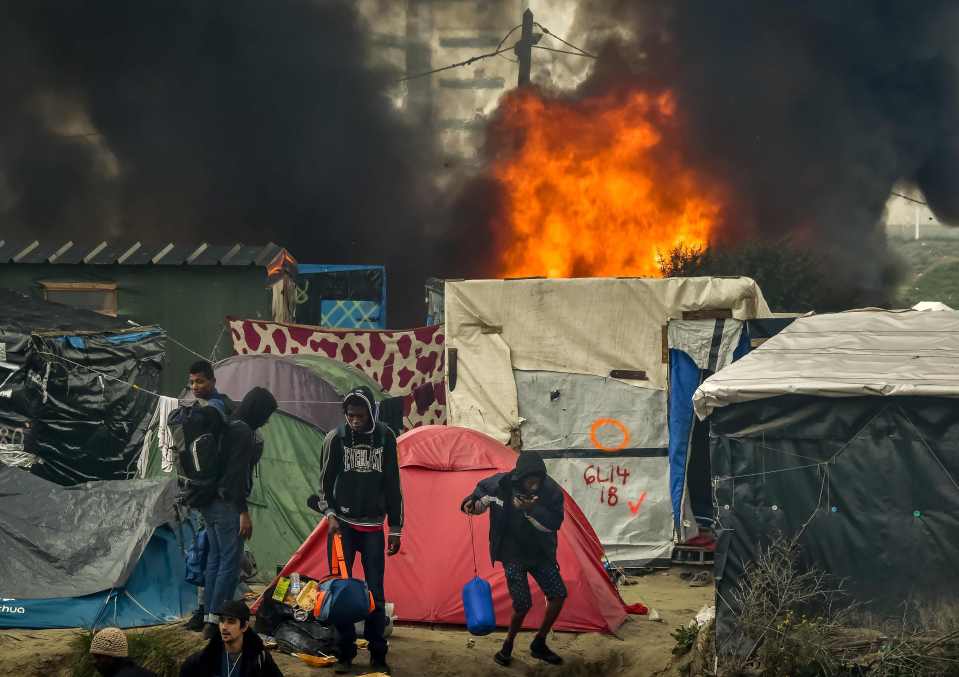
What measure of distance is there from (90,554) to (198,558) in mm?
1487

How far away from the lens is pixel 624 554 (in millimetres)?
12758

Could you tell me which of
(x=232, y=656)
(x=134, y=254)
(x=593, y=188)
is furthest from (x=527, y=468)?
(x=593, y=188)

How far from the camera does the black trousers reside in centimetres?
796

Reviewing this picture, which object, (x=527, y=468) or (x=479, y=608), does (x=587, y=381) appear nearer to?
(x=527, y=468)

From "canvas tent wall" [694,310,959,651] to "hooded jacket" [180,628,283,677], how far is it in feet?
11.1

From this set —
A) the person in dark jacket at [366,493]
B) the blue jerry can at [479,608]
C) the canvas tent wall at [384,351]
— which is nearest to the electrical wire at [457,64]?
the canvas tent wall at [384,351]

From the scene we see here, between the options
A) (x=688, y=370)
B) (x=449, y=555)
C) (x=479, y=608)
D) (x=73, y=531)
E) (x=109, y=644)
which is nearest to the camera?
(x=109, y=644)

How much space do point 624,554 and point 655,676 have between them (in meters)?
4.25

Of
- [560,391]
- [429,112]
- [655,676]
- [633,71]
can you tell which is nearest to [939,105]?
[633,71]

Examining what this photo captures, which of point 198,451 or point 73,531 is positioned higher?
point 198,451

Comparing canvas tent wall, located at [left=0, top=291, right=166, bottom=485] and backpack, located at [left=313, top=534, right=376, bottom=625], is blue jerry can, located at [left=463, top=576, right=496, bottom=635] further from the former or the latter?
canvas tent wall, located at [left=0, top=291, right=166, bottom=485]

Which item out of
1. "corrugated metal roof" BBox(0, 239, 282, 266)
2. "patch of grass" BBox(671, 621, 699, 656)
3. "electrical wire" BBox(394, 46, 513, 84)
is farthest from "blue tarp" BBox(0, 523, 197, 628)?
"electrical wire" BBox(394, 46, 513, 84)

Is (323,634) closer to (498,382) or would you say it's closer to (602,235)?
(498,382)

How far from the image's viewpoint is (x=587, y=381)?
42.8ft
